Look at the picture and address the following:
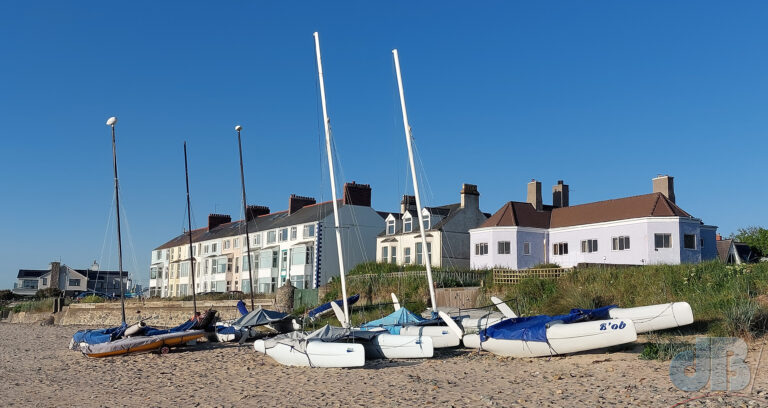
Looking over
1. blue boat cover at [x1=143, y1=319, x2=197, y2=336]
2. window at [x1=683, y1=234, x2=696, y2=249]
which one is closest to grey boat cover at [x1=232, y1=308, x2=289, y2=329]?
blue boat cover at [x1=143, y1=319, x2=197, y2=336]

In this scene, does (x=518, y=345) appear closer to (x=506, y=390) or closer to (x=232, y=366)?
(x=506, y=390)

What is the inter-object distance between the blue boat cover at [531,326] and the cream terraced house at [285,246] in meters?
25.1

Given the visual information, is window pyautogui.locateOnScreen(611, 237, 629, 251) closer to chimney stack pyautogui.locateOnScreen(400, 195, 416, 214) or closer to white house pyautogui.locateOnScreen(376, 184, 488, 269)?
white house pyautogui.locateOnScreen(376, 184, 488, 269)

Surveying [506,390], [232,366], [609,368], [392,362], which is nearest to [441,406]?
[506,390]

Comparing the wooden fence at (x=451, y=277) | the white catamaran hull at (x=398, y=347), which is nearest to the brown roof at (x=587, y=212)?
the wooden fence at (x=451, y=277)

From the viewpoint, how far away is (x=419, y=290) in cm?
3469

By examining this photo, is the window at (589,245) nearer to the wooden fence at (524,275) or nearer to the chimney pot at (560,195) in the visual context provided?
the chimney pot at (560,195)

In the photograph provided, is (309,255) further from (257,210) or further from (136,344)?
(136,344)

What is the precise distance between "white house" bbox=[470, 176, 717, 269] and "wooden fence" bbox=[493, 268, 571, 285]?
29.9ft

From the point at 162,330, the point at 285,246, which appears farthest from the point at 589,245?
the point at 162,330

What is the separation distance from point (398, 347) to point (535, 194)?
26.9 meters

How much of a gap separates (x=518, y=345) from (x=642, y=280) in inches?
348

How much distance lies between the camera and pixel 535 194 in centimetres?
4438

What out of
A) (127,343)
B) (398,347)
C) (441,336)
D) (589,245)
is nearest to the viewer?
(398,347)
